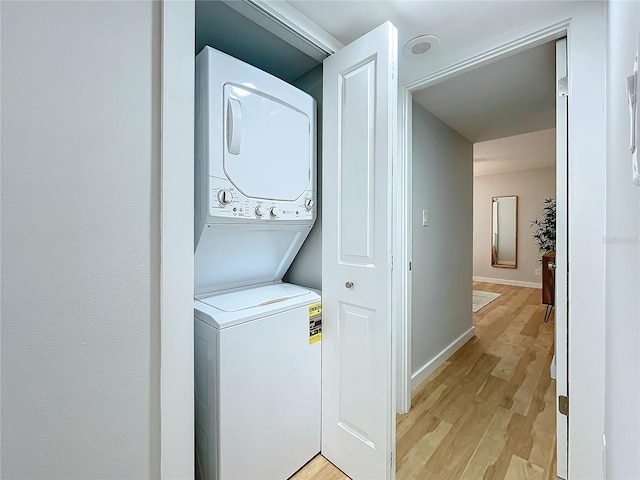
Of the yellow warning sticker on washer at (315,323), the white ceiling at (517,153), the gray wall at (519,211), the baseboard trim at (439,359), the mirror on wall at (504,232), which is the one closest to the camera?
the yellow warning sticker on washer at (315,323)

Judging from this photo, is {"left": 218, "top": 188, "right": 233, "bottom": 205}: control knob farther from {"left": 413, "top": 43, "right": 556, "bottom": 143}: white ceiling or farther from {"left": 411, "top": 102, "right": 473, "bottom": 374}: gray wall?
{"left": 413, "top": 43, "right": 556, "bottom": 143}: white ceiling

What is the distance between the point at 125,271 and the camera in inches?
32.5

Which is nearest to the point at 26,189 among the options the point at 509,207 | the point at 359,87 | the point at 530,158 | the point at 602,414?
the point at 359,87

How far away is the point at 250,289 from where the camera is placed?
5.29 ft

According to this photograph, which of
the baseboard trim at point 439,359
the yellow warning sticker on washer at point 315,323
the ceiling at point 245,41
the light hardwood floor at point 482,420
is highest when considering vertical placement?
the ceiling at point 245,41

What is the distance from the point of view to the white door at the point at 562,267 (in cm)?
139

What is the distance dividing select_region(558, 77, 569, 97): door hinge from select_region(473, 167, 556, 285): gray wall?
471cm

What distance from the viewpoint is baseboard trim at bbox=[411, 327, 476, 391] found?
2.23m

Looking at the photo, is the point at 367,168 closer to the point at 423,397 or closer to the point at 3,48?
the point at 3,48

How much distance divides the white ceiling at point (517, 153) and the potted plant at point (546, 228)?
758 mm

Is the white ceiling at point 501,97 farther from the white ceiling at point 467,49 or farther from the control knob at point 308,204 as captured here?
the control knob at point 308,204

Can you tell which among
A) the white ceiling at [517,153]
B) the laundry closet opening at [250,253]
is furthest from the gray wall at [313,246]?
the white ceiling at [517,153]

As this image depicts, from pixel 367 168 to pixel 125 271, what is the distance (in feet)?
3.42

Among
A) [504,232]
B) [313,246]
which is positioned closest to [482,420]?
[313,246]
